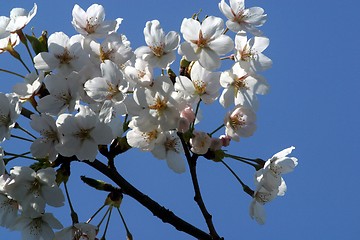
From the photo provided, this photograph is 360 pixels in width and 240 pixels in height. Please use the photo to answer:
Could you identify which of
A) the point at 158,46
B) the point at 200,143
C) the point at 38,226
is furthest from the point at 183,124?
the point at 38,226

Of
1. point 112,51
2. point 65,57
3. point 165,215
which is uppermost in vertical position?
point 112,51

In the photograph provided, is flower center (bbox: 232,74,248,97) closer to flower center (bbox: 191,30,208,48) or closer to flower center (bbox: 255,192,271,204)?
flower center (bbox: 191,30,208,48)

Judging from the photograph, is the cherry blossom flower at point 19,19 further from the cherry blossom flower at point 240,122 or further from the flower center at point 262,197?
the flower center at point 262,197

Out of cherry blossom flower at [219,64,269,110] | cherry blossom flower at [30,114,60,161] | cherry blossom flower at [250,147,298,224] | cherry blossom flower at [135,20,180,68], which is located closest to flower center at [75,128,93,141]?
cherry blossom flower at [30,114,60,161]

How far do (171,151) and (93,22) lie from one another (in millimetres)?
816

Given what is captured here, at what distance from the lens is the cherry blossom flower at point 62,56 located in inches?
109

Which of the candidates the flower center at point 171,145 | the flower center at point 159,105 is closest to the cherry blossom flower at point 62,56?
the flower center at point 159,105

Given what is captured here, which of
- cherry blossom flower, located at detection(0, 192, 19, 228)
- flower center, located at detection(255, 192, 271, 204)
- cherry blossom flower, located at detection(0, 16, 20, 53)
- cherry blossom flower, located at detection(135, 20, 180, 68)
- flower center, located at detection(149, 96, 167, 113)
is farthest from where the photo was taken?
cherry blossom flower, located at detection(0, 16, 20, 53)

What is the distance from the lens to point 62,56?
108 inches

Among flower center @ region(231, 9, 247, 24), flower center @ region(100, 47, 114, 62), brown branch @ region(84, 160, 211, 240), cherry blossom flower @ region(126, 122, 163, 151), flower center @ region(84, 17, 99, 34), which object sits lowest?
brown branch @ region(84, 160, 211, 240)

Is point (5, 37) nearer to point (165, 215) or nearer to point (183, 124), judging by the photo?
point (183, 124)

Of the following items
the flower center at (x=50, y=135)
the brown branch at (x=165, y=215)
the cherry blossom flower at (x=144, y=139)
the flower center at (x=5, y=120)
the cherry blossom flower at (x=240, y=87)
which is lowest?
the brown branch at (x=165, y=215)

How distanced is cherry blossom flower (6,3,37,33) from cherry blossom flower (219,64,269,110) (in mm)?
1134

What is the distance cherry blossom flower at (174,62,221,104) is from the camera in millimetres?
2742
